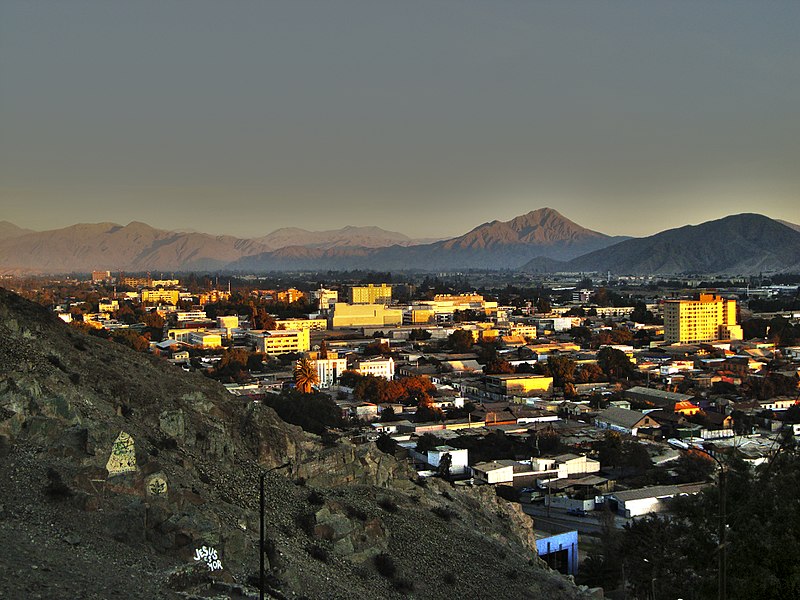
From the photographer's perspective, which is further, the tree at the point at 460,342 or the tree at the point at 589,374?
the tree at the point at 460,342

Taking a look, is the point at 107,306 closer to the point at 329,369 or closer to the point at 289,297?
the point at 289,297

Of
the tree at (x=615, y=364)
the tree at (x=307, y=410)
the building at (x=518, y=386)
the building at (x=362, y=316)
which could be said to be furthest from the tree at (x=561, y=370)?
the building at (x=362, y=316)

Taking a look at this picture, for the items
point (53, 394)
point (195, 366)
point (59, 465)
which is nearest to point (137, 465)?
point (59, 465)

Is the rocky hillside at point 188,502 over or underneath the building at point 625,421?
over

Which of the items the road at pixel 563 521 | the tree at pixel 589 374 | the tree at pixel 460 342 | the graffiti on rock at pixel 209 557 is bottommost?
the road at pixel 563 521

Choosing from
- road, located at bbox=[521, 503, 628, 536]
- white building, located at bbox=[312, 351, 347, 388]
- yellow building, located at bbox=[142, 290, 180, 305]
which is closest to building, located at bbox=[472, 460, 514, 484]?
road, located at bbox=[521, 503, 628, 536]

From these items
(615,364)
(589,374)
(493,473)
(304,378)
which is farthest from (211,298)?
(493,473)

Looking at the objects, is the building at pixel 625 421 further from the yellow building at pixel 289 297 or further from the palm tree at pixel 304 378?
the yellow building at pixel 289 297
